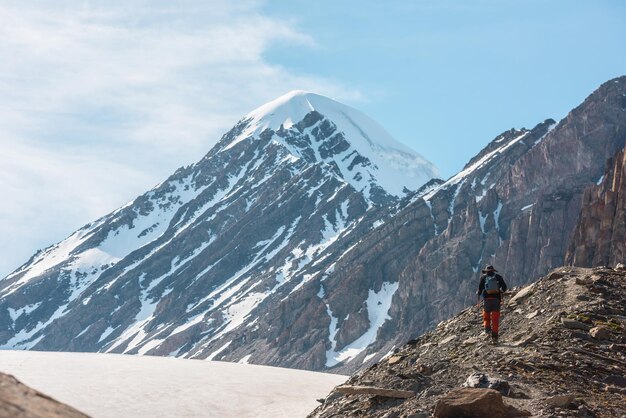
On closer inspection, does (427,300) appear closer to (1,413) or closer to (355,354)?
(355,354)

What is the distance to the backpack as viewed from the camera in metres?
22.6

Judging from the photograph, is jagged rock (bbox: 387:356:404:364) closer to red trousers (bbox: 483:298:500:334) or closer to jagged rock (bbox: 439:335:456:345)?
jagged rock (bbox: 439:335:456:345)

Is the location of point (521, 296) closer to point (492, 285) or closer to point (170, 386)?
point (492, 285)

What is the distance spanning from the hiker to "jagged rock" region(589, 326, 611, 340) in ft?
7.91

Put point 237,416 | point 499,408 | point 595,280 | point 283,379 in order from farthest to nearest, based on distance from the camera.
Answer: point 283,379
point 237,416
point 595,280
point 499,408

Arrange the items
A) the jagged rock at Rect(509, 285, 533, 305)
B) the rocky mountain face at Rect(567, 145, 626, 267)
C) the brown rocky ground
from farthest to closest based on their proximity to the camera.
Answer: the rocky mountain face at Rect(567, 145, 626, 267), the jagged rock at Rect(509, 285, 533, 305), the brown rocky ground

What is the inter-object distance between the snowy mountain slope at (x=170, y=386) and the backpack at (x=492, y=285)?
764cm

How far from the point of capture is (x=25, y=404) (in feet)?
24.7

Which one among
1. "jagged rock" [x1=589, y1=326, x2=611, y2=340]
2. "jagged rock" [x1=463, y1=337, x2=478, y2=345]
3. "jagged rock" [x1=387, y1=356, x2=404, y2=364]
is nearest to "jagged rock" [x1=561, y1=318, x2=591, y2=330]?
"jagged rock" [x1=589, y1=326, x2=611, y2=340]

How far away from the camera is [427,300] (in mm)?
196375

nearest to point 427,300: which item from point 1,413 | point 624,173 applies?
point 624,173

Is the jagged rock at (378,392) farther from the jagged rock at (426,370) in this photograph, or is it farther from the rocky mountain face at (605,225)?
the rocky mountain face at (605,225)

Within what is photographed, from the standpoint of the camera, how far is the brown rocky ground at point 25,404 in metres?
7.29

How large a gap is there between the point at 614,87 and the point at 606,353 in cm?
19279
